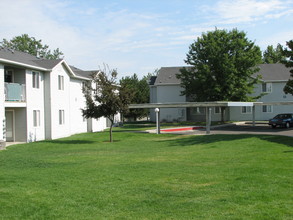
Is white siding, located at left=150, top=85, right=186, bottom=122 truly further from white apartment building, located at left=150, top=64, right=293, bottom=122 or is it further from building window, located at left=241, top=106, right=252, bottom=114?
building window, located at left=241, top=106, right=252, bottom=114

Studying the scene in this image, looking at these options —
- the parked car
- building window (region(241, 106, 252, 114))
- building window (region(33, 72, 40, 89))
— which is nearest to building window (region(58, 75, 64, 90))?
building window (region(33, 72, 40, 89))

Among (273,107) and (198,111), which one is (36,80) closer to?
(198,111)

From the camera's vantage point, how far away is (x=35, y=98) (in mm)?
Answer: 26203

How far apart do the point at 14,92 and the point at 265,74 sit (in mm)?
37405

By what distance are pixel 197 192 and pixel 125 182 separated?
2386 mm

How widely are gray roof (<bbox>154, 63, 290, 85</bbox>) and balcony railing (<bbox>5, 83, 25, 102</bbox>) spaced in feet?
97.3

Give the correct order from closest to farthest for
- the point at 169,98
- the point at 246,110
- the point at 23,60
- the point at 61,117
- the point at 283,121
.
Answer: the point at 23,60 < the point at 61,117 < the point at 283,121 < the point at 246,110 < the point at 169,98

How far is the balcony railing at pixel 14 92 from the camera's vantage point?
75.5 feet

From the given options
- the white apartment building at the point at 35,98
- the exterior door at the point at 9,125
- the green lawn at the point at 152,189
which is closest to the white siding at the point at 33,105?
the white apartment building at the point at 35,98

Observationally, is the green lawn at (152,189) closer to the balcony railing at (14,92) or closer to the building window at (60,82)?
the balcony railing at (14,92)

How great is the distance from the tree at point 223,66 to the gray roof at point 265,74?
21.4ft

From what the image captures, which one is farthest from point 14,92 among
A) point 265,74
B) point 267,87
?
point 265,74

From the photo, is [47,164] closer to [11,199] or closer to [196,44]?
[11,199]

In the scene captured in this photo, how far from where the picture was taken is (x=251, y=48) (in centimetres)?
4459
